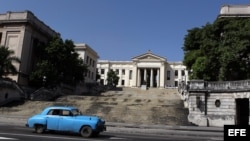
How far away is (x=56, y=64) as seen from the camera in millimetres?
45281

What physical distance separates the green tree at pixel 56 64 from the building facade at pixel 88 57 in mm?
24789

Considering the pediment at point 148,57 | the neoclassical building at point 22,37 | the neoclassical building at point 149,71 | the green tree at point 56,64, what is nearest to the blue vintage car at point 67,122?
the green tree at point 56,64

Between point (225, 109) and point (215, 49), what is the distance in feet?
29.6

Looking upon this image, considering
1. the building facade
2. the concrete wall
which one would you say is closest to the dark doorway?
the concrete wall

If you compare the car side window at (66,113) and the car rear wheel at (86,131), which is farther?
the car side window at (66,113)

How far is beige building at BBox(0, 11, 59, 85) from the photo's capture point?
44.4 meters

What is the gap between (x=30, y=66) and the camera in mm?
46906

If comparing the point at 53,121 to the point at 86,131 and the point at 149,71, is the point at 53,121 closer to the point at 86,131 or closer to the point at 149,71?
the point at 86,131

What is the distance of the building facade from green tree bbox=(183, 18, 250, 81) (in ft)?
133

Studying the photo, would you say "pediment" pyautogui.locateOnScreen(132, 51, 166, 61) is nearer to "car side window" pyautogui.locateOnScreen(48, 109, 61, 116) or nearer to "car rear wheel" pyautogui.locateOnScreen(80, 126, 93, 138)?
"car side window" pyautogui.locateOnScreen(48, 109, 61, 116)

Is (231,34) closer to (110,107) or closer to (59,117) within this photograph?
(110,107)

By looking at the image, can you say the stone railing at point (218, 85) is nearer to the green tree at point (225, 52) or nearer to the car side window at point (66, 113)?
the green tree at point (225, 52)

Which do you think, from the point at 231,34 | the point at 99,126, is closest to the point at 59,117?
the point at 99,126

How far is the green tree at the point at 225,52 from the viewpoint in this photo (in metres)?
33.2
